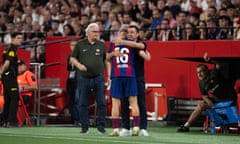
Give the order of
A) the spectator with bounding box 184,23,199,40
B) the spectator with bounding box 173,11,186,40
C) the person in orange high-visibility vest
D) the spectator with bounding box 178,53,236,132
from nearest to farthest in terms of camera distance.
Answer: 1. the spectator with bounding box 178,53,236,132
2. the person in orange high-visibility vest
3. the spectator with bounding box 184,23,199,40
4. the spectator with bounding box 173,11,186,40

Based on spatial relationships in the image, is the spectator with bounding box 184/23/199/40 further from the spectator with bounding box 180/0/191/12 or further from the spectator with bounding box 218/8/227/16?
the spectator with bounding box 180/0/191/12

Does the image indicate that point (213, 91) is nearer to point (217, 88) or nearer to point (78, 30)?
point (217, 88)

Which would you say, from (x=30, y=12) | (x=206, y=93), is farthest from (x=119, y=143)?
(x=30, y=12)

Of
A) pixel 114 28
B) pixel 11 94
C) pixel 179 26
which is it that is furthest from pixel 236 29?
pixel 11 94

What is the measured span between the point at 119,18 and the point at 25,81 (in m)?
3.96

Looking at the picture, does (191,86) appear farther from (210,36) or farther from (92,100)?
(92,100)

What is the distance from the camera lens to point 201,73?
15.2m

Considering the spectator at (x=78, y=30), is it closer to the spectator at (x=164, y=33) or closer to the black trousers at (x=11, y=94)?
the spectator at (x=164, y=33)

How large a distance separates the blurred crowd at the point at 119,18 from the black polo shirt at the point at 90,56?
179 cm

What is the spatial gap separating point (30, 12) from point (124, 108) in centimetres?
1198

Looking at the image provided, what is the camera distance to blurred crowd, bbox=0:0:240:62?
17438 millimetres

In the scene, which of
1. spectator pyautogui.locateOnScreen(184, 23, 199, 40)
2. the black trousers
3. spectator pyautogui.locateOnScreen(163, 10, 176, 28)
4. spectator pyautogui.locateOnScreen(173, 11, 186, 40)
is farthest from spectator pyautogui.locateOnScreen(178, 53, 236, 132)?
spectator pyautogui.locateOnScreen(163, 10, 176, 28)

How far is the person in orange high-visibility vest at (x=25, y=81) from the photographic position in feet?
56.4

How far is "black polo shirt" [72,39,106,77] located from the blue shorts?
2.76ft
